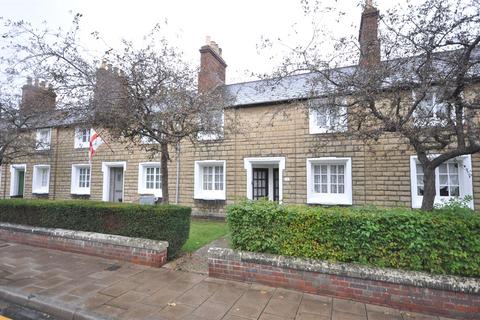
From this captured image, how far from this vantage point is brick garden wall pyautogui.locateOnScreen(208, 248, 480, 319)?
3.78 m

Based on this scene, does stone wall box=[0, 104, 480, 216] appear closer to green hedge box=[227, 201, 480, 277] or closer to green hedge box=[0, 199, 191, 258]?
green hedge box=[0, 199, 191, 258]

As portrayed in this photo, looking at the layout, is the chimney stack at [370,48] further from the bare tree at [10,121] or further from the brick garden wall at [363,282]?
the bare tree at [10,121]

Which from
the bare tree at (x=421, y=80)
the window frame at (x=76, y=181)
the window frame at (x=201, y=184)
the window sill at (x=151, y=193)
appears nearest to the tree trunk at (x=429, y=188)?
the bare tree at (x=421, y=80)

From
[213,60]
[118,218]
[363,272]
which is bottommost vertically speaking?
[363,272]

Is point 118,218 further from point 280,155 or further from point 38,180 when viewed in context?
point 38,180

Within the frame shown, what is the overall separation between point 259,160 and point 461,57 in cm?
742

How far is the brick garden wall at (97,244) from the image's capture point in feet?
18.7

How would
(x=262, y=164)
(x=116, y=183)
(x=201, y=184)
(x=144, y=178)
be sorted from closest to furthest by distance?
(x=262, y=164) < (x=201, y=184) < (x=144, y=178) < (x=116, y=183)

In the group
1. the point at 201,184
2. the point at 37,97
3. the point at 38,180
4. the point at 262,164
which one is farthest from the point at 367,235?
the point at 38,180

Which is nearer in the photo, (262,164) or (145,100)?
(145,100)

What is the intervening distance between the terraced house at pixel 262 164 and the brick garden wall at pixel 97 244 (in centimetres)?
234

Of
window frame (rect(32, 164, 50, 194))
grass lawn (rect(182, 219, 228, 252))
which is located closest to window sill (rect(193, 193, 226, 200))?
grass lawn (rect(182, 219, 228, 252))

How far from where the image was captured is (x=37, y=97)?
325 inches

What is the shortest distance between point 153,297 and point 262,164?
765cm
